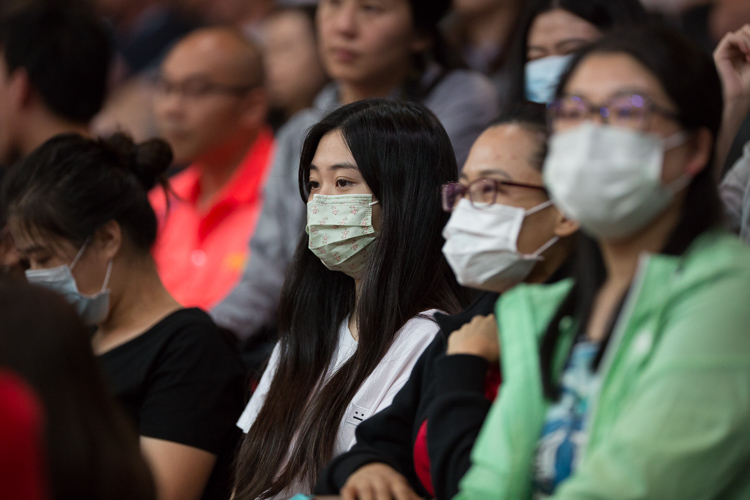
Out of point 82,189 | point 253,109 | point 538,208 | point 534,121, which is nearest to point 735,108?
point 534,121

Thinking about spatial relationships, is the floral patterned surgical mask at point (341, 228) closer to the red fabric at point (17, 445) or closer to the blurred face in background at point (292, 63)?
the red fabric at point (17, 445)

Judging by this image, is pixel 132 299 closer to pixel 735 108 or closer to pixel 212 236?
pixel 212 236

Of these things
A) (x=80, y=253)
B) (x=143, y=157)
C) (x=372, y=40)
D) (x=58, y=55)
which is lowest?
(x=80, y=253)

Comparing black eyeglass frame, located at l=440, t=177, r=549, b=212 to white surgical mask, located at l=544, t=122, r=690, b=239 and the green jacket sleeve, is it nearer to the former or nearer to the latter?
A: white surgical mask, located at l=544, t=122, r=690, b=239

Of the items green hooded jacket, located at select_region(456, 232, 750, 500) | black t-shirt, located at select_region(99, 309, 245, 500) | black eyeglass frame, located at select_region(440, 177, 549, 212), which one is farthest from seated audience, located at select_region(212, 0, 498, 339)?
green hooded jacket, located at select_region(456, 232, 750, 500)

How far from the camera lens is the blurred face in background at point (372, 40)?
3.83m

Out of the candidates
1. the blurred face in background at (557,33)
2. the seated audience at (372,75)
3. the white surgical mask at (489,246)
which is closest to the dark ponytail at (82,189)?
the seated audience at (372,75)

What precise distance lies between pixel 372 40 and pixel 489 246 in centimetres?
201

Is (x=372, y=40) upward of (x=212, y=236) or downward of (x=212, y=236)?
upward

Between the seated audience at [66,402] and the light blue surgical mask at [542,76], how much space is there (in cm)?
220

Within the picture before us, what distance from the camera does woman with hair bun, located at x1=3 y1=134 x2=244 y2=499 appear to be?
2693 millimetres

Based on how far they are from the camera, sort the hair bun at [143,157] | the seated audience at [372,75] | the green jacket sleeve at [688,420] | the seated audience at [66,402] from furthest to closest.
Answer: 1. the seated audience at [372,75]
2. the hair bun at [143,157]
3. the green jacket sleeve at [688,420]
4. the seated audience at [66,402]

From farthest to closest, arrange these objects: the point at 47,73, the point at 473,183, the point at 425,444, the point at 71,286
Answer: the point at 47,73
the point at 71,286
the point at 473,183
the point at 425,444

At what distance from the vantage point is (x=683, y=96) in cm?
163
